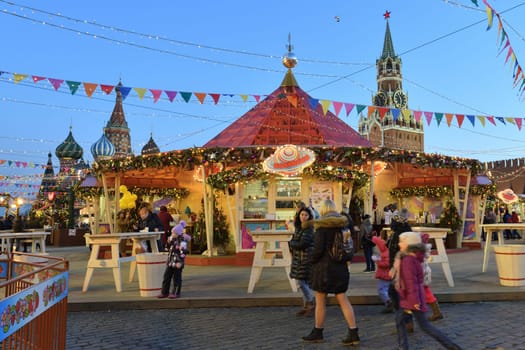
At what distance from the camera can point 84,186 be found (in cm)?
1747

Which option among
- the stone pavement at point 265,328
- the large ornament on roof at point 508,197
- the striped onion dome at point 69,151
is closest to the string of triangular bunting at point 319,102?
the stone pavement at point 265,328

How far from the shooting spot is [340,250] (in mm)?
4457

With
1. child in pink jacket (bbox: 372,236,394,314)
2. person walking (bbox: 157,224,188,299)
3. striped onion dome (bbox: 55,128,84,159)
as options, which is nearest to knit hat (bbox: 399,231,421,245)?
child in pink jacket (bbox: 372,236,394,314)

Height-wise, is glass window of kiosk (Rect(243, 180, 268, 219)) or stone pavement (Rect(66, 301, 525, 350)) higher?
glass window of kiosk (Rect(243, 180, 268, 219))

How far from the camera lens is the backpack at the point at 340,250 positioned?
445 cm

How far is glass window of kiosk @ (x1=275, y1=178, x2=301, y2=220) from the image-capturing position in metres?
11.9

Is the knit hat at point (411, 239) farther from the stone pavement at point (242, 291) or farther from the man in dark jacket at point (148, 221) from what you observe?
the man in dark jacket at point (148, 221)

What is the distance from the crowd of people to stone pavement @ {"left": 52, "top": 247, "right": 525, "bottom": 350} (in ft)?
0.93

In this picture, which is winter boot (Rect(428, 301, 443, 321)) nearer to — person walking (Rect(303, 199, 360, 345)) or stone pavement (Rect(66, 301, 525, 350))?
stone pavement (Rect(66, 301, 525, 350))

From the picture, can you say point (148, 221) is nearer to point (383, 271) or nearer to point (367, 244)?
point (367, 244)

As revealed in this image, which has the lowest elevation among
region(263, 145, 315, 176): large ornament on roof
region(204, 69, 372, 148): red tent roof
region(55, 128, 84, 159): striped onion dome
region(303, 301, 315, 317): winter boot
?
region(303, 301, 315, 317): winter boot

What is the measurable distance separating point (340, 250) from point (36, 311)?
9.02ft

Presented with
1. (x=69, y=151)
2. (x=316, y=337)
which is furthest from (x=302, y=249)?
(x=69, y=151)

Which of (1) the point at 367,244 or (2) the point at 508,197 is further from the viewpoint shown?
(2) the point at 508,197
